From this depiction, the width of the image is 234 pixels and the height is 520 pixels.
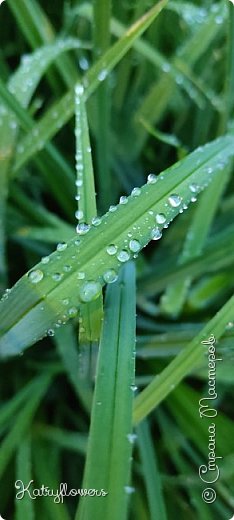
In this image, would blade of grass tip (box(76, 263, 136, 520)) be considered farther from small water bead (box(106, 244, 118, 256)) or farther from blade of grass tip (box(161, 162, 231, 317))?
blade of grass tip (box(161, 162, 231, 317))

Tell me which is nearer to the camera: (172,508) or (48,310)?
(48,310)

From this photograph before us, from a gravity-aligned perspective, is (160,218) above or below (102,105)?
below

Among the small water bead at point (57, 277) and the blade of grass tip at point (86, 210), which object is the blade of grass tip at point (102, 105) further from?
the small water bead at point (57, 277)

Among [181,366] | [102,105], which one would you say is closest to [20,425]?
[181,366]

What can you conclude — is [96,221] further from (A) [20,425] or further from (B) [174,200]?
(A) [20,425]

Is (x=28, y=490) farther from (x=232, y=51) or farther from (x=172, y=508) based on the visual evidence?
(x=232, y=51)

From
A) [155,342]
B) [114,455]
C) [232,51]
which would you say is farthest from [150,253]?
[114,455]
